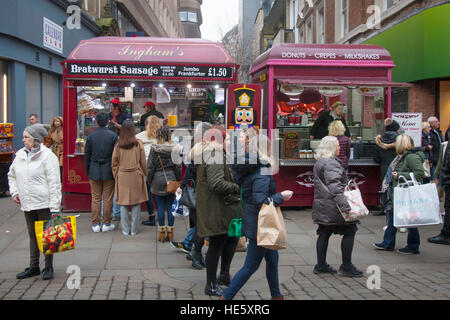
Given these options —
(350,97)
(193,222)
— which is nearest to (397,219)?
(193,222)

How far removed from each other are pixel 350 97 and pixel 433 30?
248 cm

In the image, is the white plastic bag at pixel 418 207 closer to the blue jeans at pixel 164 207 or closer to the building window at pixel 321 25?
the blue jeans at pixel 164 207

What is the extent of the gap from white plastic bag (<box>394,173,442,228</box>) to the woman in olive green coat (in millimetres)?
2513

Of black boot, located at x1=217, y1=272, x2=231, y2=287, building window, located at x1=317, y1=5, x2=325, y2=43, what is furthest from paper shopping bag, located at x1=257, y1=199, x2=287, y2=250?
building window, located at x1=317, y1=5, x2=325, y2=43

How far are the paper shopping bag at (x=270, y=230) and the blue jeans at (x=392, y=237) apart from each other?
3100 millimetres

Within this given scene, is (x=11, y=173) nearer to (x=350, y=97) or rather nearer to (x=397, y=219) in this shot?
(x=397, y=219)

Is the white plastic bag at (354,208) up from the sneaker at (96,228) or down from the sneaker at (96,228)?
up

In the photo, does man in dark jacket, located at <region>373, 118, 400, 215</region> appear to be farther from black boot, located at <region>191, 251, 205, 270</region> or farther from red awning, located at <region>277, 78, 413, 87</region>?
black boot, located at <region>191, 251, 205, 270</region>

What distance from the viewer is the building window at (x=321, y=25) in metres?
→ 23.8

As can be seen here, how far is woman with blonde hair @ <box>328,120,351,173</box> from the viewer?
8.94 m

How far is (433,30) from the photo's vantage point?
39.8 feet

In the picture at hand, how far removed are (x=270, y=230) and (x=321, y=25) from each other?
2130 cm

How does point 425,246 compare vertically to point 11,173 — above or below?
below

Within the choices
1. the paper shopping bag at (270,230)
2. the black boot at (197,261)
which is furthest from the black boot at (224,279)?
the paper shopping bag at (270,230)
